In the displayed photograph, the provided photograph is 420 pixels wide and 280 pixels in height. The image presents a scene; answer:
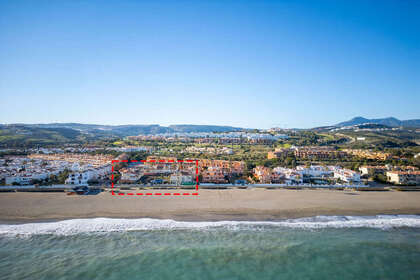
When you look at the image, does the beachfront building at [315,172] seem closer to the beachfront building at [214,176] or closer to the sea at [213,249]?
the beachfront building at [214,176]

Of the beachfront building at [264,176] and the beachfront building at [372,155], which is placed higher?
the beachfront building at [372,155]

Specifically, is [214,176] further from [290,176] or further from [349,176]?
[349,176]

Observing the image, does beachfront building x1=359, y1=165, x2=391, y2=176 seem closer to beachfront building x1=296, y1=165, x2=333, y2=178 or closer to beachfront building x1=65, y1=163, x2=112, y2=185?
beachfront building x1=296, y1=165, x2=333, y2=178

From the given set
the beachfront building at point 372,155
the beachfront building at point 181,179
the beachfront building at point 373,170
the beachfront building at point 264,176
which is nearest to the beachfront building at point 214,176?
the beachfront building at point 181,179

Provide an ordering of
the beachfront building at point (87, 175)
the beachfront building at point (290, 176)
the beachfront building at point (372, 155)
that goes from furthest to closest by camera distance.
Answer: the beachfront building at point (372, 155), the beachfront building at point (290, 176), the beachfront building at point (87, 175)

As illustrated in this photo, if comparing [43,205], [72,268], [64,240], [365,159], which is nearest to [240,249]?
[72,268]

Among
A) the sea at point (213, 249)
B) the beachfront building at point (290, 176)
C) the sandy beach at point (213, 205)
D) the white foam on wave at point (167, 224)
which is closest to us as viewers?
the sea at point (213, 249)
